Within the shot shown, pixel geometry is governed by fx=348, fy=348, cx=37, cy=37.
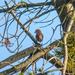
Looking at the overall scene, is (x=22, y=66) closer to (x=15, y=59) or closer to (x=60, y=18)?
(x=15, y=59)

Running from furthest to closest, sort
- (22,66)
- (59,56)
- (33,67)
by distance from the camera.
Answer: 1. (59,56)
2. (22,66)
3. (33,67)

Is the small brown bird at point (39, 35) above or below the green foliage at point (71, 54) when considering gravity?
above

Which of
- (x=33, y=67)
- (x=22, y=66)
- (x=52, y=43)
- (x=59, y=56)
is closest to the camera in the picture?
(x=33, y=67)

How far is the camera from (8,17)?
230 centimetres

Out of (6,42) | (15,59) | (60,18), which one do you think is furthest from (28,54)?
(60,18)

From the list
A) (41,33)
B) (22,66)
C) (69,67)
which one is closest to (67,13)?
(41,33)

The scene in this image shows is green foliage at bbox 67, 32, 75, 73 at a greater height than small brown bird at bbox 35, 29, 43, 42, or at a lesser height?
lesser

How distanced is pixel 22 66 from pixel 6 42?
1.26 ft

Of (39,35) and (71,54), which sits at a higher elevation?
(39,35)

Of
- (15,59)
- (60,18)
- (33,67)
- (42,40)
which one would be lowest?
(33,67)

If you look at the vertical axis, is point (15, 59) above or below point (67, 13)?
below

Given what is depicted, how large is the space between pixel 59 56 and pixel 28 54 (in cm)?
25

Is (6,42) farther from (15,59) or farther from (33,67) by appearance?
(33,67)

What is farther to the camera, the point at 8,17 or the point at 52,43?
the point at 8,17
